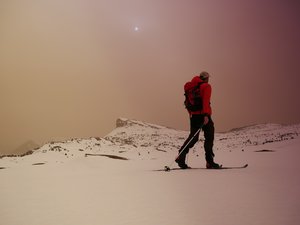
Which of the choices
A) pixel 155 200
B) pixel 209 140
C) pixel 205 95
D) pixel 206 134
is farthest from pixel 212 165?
pixel 155 200

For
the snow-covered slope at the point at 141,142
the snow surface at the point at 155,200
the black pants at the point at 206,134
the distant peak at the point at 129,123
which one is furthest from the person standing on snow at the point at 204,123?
the distant peak at the point at 129,123

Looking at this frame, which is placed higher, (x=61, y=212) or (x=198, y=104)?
(x=198, y=104)

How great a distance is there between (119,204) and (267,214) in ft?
6.11

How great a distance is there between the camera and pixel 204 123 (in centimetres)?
856

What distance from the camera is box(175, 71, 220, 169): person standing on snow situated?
8477 millimetres

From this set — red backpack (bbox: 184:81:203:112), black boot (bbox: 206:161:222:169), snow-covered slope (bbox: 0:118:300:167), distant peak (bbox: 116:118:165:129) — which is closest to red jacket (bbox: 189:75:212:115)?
red backpack (bbox: 184:81:203:112)

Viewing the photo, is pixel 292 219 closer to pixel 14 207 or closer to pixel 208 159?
pixel 14 207

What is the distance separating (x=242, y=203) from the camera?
4309 mm

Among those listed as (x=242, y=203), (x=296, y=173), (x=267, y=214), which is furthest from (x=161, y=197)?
(x=296, y=173)

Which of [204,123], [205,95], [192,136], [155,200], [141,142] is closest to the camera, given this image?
[155,200]

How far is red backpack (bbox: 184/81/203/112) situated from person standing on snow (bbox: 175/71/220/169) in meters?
0.07

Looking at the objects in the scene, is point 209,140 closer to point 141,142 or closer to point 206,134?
point 206,134

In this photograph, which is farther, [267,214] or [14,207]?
[14,207]

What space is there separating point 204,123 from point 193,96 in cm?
73
